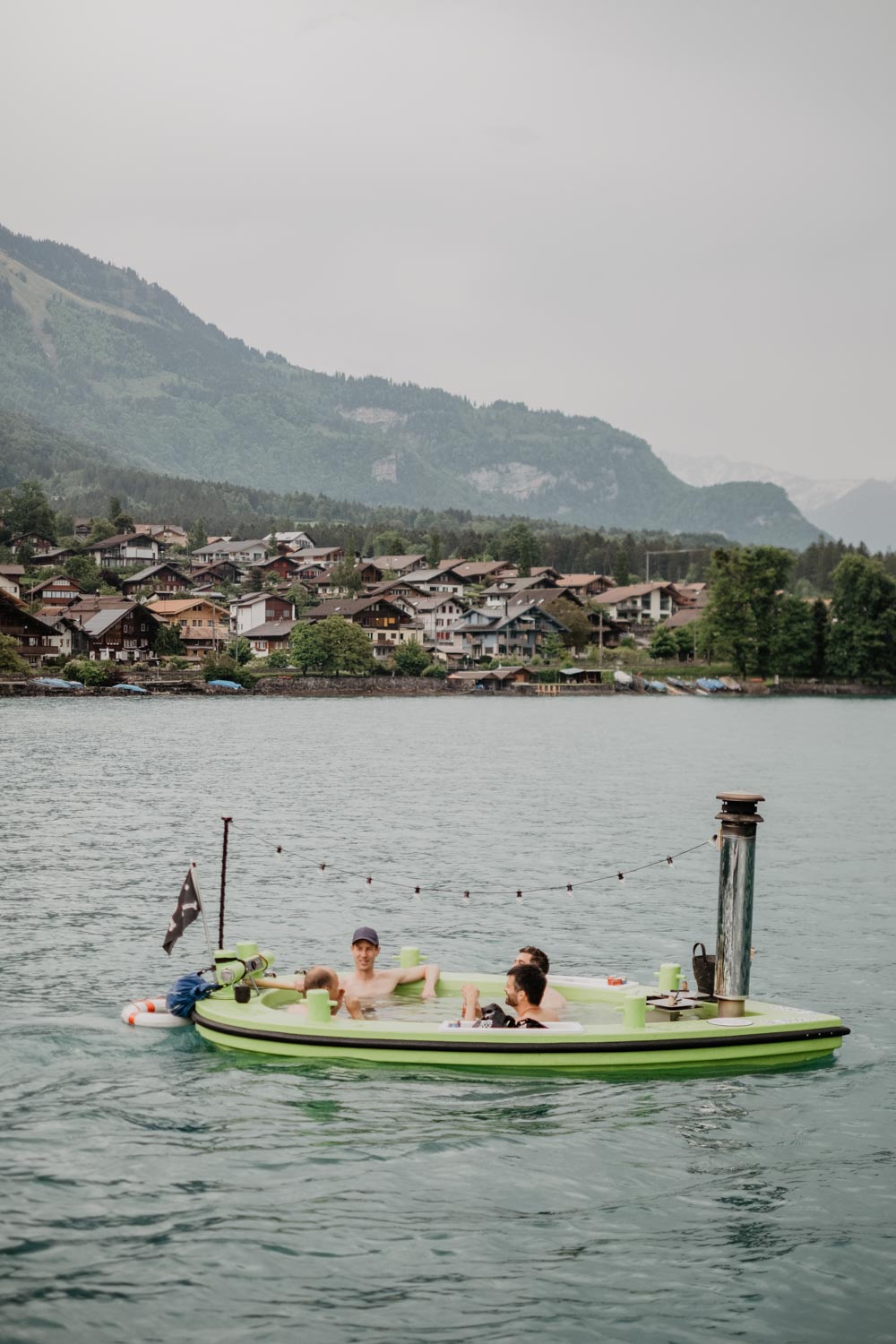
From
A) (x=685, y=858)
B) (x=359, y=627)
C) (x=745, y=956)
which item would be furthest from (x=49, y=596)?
(x=745, y=956)

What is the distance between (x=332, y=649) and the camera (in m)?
158

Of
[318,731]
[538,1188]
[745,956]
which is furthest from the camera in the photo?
[318,731]

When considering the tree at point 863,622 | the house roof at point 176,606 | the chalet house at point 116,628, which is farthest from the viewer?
the house roof at point 176,606

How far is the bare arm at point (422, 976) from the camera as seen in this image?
64.1 feet


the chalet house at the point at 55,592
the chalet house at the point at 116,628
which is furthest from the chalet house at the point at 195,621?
the chalet house at the point at 55,592

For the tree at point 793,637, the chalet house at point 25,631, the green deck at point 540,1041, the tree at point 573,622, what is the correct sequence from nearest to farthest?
the green deck at point 540,1041 < the chalet house at point 25,631 < the tree at point 793,637 < the tree at point 573,622

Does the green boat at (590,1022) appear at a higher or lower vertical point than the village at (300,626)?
lower

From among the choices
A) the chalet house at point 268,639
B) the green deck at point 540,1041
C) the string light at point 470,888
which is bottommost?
the string light at point 470,888

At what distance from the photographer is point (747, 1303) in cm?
1254

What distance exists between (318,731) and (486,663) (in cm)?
7717

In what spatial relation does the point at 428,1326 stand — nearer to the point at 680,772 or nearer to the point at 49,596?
the point at 680,772

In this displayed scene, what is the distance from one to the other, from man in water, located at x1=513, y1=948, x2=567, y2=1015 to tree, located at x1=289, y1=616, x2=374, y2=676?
457 ft

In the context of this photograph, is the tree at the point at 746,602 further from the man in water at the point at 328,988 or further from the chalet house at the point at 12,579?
the man in water at the point at 328,988

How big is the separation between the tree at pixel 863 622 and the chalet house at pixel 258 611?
69.1 meters
